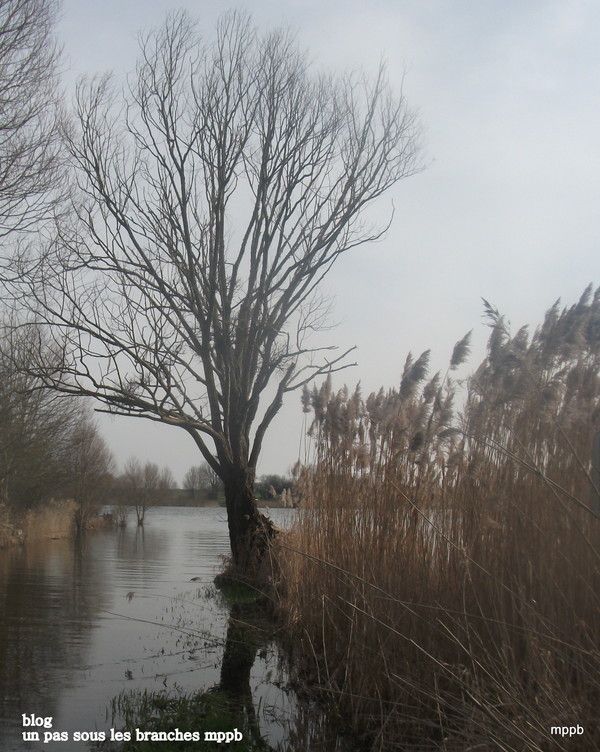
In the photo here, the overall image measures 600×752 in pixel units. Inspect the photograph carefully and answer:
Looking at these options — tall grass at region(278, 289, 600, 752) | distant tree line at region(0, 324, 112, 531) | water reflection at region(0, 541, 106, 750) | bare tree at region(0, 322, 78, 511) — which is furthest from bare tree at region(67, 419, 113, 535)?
tall grass at region(278, 289, 600, 752)

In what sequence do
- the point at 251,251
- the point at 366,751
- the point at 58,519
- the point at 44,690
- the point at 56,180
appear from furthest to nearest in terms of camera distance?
1. the point at 58,519
2. the point at 251,251
3. the point at 56,180
4. the point at 44,690
5. the point at 366,751

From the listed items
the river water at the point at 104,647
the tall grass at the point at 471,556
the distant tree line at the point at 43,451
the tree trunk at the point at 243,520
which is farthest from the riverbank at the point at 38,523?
the tall grass at the point at 471,556

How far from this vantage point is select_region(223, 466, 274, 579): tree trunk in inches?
553

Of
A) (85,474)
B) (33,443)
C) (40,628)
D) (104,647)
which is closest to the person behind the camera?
(104,647)

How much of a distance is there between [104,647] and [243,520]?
6534mm

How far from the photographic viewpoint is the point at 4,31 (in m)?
9.48

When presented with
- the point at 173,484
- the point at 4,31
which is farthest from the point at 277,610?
the point at 173,484

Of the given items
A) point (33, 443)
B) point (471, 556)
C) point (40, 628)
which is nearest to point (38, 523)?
point (33, 443)

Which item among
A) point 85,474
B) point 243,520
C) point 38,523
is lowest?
point 38,523

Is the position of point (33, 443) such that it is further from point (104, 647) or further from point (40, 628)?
point (104, 647)

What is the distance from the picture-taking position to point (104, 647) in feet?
28.0

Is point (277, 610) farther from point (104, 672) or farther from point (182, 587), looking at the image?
A: point (182, 587)

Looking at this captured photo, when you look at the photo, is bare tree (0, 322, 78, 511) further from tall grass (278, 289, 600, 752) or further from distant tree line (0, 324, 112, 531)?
tall grass (278, 289, 600, 752)

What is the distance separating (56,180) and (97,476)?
99.4ft
